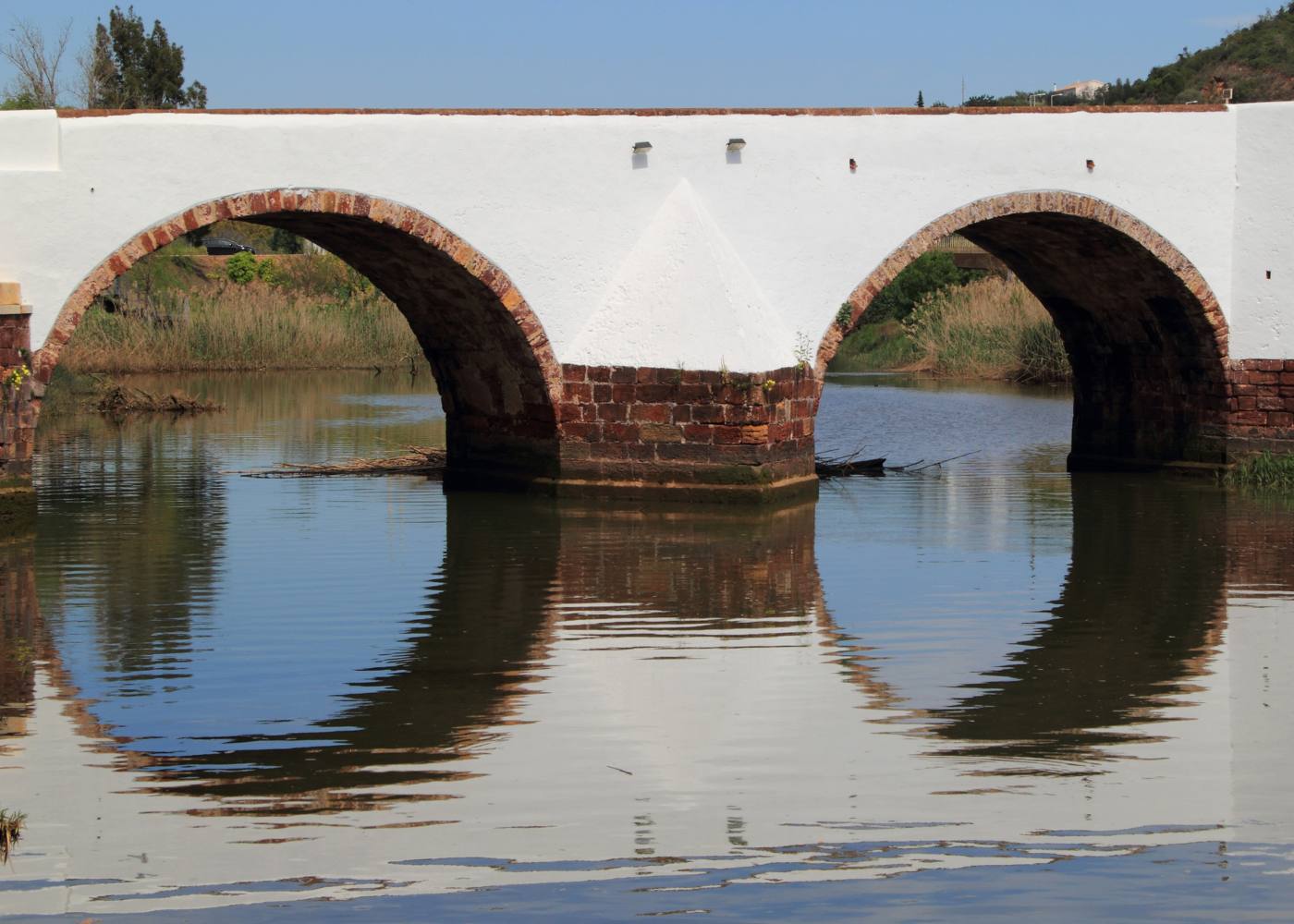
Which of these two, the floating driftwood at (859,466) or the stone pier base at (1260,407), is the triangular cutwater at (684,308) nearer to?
the floating driftwood at (859,466)

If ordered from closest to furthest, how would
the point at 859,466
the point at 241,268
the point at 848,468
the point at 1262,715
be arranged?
the point at 1262,715 < the point at 848,468 < the point at 859,466 < the point at 241,268

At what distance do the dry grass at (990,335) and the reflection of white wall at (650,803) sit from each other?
2168 cm

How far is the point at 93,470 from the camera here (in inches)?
647

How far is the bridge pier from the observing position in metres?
11.9

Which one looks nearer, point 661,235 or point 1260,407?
point 661,235

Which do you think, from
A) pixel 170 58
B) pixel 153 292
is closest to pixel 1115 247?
pixel 153 292

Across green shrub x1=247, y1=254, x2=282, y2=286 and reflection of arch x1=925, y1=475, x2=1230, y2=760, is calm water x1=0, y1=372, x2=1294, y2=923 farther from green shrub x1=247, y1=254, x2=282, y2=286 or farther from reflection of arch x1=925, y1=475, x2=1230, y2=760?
green shrub x1=247, y1=254, x2=282, y2=286

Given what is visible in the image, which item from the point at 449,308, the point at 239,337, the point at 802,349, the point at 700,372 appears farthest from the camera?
the point at 239,337

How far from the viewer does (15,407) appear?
1202cm

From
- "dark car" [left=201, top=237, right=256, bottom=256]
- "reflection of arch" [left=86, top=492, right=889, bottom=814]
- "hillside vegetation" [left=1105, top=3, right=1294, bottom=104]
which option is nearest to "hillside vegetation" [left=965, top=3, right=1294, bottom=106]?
"hillside vegetation" [left=1105, top=3, right=1294, bottom=104]

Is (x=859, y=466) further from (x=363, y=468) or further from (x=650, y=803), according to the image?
(x=650, y=803)

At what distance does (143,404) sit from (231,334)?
19.6 ft

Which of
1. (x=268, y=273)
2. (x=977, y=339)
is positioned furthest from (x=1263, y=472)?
(x=268, y=273)

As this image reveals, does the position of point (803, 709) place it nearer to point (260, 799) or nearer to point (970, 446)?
point (260, 799)
